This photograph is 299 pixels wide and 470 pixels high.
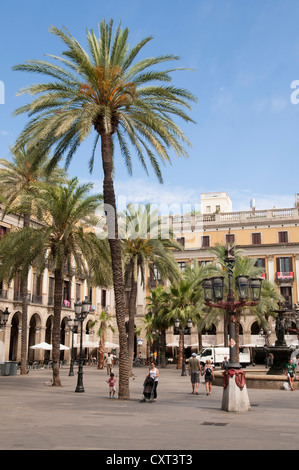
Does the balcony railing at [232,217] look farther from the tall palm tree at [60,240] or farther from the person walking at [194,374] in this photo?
the person walking at [194,374]

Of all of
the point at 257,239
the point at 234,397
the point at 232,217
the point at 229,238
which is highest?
the point at 232,217

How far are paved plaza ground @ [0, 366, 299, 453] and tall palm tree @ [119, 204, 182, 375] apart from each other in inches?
493

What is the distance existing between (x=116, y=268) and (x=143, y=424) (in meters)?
7.66

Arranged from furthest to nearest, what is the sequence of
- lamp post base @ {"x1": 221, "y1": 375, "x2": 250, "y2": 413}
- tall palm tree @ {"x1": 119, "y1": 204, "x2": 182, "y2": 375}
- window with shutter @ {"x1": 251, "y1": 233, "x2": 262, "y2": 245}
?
window with shutter @ {"x1": 251, "y1": 233, "x2": 262, "y2": 245}, tall palm tree @ {"x1": 119, "y1": 204, "x2": 182, "y2": 375}, lamp post base @ {"x1": 221, "y1": 375, "x2": 250, "y2": 413}

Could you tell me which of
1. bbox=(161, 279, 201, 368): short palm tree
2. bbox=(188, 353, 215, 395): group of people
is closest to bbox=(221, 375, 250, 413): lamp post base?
bbox=(188, 353, 215, 395): group of people

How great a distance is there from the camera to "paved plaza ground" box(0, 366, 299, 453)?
30.1ft

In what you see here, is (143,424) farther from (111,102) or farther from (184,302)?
(184,302)

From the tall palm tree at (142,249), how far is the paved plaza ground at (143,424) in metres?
12.5

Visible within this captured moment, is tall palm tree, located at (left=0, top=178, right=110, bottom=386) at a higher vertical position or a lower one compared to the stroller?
higher

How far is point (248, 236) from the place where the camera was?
5953cm

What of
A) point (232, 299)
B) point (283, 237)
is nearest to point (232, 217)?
point (283, 237)

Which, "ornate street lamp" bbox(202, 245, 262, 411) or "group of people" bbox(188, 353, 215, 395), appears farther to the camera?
"group of people" bbox(188, 353, 215, 395)

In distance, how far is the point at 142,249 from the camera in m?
31.9

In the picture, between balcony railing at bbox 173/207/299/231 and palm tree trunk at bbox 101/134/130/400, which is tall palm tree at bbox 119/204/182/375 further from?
balcony railing at bbox 173/207/299/231
